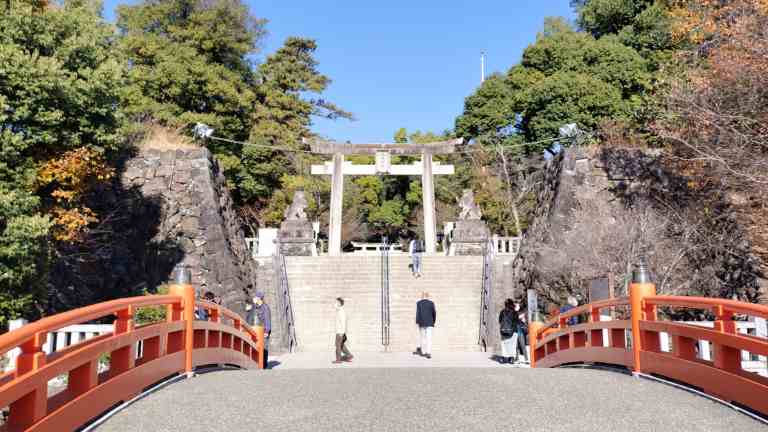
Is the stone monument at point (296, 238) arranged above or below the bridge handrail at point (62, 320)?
above

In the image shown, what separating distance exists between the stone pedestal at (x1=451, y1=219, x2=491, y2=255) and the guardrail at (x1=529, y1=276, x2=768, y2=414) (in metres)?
13.5

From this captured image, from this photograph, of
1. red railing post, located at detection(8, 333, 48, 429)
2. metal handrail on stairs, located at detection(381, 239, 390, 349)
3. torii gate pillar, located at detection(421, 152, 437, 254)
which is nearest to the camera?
red railing post, located at detection(8, 333, 48, 429)

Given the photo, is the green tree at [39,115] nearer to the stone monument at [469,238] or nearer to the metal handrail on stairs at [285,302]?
the metal handrail on stairs at [285,302]

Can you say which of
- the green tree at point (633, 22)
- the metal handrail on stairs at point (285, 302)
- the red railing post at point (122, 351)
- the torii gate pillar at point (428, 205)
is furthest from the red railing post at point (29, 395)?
the green tree at point (633, 22)

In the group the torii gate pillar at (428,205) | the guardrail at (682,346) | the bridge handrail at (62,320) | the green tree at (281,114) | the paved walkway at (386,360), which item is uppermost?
the green tree at (281,114)

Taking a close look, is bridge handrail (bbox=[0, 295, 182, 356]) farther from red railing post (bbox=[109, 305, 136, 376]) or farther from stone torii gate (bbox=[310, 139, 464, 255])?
stone torii gate (bbox=[310, 139, 464, 255])

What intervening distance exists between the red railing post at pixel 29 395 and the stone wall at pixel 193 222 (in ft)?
44.8

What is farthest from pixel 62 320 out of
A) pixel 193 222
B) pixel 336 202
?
pixel 336 202

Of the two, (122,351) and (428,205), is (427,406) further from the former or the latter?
(428,205)

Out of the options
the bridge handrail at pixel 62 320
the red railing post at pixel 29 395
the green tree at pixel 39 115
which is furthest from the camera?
the green tree at pixel 39 115

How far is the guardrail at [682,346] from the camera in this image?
4.35 meters

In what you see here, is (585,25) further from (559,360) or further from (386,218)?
(559,360)

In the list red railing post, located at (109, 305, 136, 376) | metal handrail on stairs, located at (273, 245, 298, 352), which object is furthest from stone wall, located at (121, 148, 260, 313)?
red railing post, located at (109, 305, 136, 376)

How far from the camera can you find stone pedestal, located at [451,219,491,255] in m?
21.6
